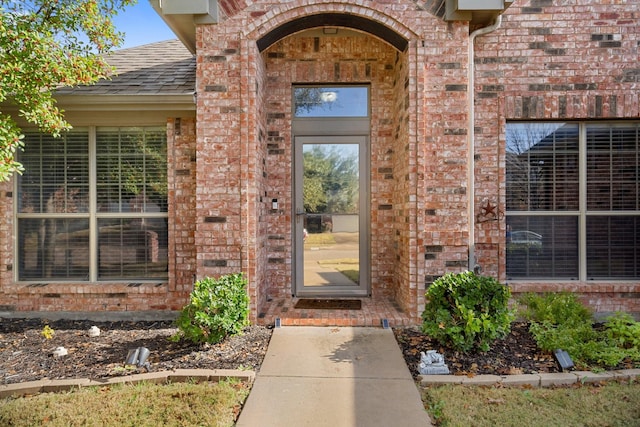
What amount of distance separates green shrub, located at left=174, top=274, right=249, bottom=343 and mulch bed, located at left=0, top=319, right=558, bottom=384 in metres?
0.15

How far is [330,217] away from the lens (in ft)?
17.3

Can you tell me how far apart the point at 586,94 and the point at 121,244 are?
618 cm

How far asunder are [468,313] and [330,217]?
2433mm

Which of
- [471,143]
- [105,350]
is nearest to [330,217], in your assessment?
[471,143]

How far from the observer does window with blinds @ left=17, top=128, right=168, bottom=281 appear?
4.86 metres

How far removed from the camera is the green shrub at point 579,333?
10.9ft

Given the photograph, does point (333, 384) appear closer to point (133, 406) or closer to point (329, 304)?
point (133, 406)

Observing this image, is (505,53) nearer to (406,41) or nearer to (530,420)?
(406,41)

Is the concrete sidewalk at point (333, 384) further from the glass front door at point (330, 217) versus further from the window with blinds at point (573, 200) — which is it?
the window with blinds at point (573, 200)

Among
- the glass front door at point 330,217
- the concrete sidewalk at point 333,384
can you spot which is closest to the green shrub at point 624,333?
the concrete sidewalk at point 333,384

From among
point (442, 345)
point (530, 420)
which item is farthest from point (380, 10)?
point (530, 420)

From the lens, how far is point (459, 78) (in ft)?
13.9

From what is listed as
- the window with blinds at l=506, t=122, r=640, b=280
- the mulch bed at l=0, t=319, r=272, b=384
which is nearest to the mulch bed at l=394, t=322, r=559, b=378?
the window with blinds at l=506, t=122, r=640, b=280

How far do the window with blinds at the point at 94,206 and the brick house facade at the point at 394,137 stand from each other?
0.16m
